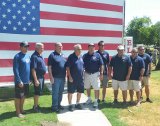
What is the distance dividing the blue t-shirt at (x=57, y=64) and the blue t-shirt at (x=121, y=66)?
5.40 feet

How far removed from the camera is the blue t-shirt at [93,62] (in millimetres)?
9109

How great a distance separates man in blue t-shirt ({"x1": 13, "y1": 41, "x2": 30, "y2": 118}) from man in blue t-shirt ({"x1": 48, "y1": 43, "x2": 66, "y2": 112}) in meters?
0.66

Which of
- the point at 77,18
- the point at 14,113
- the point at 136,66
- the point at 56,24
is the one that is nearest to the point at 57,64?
the point at 14,113

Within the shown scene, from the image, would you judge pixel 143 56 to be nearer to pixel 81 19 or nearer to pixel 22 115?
pixel 81 19

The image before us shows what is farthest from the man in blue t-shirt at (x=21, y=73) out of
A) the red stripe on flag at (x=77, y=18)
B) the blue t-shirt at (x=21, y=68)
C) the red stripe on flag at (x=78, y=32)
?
the red stripe on flag at (x=77, y=18)

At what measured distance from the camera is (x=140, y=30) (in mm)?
87312

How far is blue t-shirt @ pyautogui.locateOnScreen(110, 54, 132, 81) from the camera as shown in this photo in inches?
368

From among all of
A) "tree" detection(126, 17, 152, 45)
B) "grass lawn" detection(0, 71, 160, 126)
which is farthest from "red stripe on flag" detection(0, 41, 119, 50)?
"tree" detection(126, 17, 152, 45)

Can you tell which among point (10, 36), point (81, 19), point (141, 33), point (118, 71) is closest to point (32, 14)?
point (10, 36)

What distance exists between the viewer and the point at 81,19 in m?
11.6

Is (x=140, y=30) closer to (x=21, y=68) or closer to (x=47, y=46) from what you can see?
(x=47, y=46)

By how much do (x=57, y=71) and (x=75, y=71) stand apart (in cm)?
49

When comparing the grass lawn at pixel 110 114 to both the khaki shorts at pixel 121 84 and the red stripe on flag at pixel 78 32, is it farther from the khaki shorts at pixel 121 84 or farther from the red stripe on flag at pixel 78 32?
the red stripe on flag at pixel 78 32

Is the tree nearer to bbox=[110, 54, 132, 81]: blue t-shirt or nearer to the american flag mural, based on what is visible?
the american flag mural
